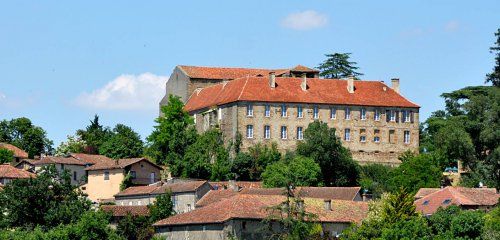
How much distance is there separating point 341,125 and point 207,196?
842 inches

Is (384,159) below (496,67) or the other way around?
below

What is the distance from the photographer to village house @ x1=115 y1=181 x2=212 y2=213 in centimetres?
9838

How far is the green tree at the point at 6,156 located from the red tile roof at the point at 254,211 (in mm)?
44853

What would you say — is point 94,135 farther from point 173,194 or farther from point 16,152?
point 173,194

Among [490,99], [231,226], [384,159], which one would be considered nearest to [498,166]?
[490,99]

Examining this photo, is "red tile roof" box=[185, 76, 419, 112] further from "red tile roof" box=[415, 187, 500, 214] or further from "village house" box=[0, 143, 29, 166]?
"red tile roof" box=[415, 187, 500, 214]

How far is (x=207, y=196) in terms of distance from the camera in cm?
9638

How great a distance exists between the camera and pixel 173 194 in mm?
99938

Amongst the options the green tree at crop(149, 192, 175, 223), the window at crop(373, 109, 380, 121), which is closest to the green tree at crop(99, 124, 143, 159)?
the window at crop(373, 109, 380, 121)

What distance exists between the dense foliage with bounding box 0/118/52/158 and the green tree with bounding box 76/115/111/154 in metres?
4.07

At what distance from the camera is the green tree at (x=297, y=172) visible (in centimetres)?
10156

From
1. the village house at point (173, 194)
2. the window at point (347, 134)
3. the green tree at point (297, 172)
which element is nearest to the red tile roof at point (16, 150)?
the village house at point (173, 194)

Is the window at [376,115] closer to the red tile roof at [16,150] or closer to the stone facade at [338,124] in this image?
the stone facade at [338,124]

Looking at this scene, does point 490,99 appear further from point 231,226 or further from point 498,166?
point 231,226
